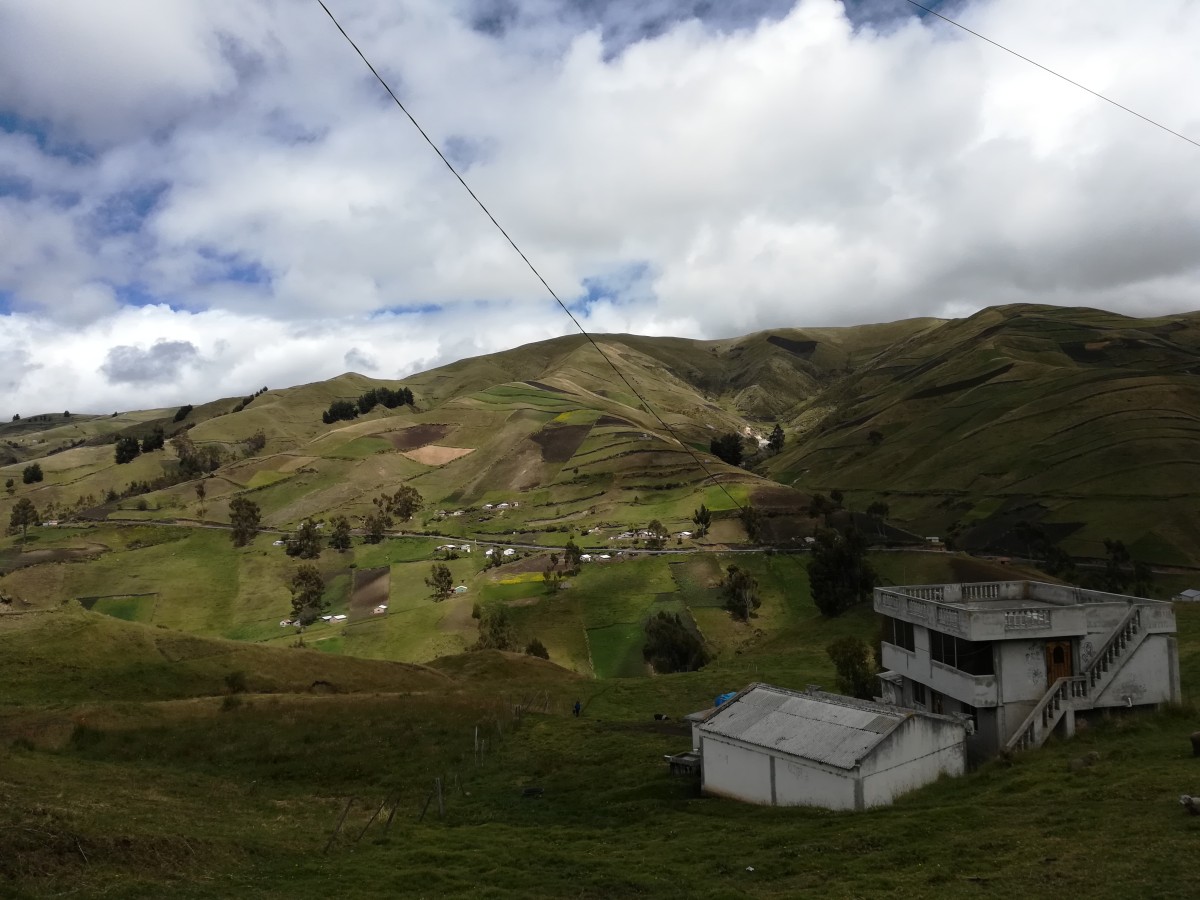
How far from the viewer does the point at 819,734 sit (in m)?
31.5

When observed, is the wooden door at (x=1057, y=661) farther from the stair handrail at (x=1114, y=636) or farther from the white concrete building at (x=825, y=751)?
the white concrete building at (x=825, y=751)

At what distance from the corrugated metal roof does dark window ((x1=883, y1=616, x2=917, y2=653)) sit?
8.01m

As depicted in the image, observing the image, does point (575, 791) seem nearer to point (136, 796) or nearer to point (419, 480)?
point (136, 796)

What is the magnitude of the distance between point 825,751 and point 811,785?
51.6 inches

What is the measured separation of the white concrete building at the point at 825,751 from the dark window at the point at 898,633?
7.76m

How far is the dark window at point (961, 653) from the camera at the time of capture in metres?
34.5

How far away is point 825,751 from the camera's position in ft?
99.1

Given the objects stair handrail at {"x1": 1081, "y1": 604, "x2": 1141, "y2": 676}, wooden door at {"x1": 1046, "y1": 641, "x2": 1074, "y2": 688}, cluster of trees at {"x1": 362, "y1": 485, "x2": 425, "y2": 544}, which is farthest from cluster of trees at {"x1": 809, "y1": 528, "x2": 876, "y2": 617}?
cluster of trees at {"x1": 362, "y1": 485, "x2": 425, "y2": 544}

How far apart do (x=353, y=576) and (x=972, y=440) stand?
440 ft

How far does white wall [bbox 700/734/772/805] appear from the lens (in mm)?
31750

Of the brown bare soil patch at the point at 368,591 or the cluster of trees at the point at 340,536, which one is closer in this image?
the brown bare soil patch at the point at 368,591

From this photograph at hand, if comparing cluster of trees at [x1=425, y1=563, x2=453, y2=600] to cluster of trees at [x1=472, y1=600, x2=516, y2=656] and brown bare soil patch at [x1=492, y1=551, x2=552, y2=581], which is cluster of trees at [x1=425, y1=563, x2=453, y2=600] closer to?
brown bare soil patch at [x1=492, y1=551, x2=552, y2=581]

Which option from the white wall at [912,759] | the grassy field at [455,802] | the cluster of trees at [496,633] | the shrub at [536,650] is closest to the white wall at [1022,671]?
the grassy field at [455,802]

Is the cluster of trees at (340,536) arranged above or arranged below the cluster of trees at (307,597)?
above
